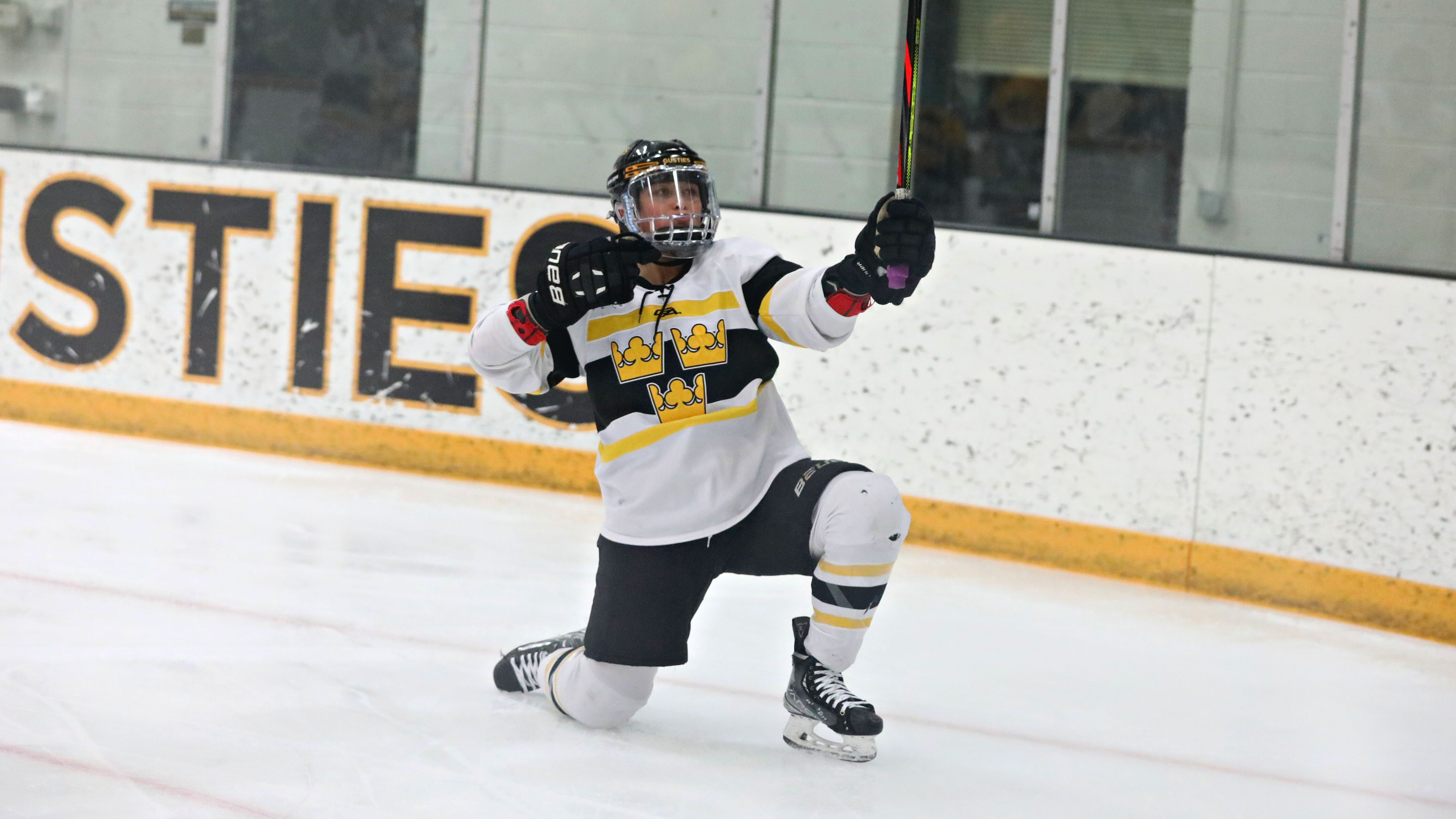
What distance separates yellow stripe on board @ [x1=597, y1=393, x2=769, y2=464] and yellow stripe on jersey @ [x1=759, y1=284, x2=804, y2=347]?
0.39 feet

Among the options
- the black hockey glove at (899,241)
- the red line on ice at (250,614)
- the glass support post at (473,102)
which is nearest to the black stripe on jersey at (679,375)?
the black hockey glove at (899,241)

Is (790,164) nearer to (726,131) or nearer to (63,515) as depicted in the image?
(726,131)

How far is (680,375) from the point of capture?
7.21 feet

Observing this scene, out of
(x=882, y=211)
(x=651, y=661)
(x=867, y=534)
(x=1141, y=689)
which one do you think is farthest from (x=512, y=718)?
(x=1141, y=689)

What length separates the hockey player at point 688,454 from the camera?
2.12 meters

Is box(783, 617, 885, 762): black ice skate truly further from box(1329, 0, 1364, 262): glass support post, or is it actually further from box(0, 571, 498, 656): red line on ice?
box(1329, 0, 1364, 262): glass support post

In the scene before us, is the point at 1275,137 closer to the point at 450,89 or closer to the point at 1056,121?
the point at 1056,121

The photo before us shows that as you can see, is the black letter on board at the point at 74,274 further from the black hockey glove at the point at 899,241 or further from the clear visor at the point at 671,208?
the black hockey glove at the point at 899,241

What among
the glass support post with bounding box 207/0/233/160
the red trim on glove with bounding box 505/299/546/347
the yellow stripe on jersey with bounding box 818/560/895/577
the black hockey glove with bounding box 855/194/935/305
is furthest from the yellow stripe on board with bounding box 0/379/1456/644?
the glass support post with bounding box 207/0/233/160

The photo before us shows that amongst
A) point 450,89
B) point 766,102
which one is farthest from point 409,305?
point 766,102

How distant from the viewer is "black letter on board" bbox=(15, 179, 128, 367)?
516 cm

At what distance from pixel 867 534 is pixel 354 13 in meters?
4.15

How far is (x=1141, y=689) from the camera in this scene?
2732 millimetres

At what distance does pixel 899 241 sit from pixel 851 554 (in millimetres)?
492
